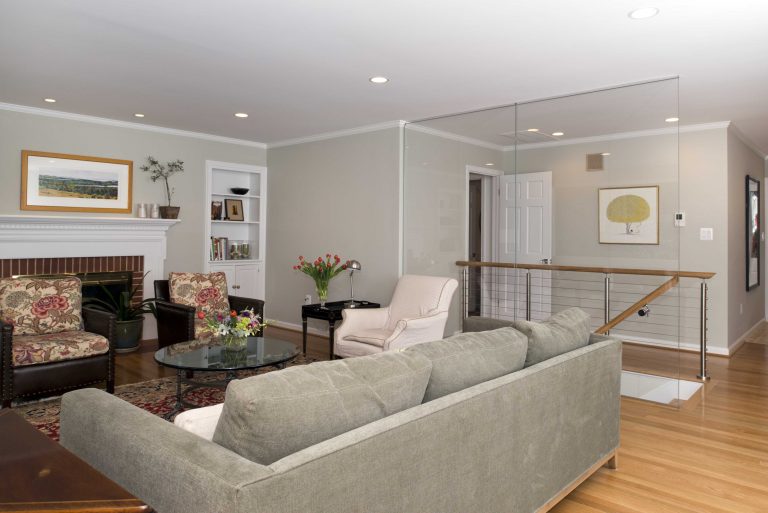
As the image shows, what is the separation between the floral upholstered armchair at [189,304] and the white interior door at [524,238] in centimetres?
216

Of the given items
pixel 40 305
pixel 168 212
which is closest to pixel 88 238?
pixel 168 212

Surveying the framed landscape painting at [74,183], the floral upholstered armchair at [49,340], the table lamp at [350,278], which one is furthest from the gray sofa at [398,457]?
the framed landscape painting at [74,183]

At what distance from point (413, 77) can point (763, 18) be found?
7.01 feet

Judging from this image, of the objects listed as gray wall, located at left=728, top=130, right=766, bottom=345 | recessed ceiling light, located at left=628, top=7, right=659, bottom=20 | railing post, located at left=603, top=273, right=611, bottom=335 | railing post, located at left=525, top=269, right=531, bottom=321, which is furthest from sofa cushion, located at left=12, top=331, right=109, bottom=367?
gray wall, located at left=728, top=130, right=766, bottom=345

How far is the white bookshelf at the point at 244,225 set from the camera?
6.83m

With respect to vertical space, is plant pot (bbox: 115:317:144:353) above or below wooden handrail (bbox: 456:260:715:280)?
below

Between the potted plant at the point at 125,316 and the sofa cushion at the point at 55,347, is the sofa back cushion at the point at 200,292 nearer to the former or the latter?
the potted plant at the point at 125,316

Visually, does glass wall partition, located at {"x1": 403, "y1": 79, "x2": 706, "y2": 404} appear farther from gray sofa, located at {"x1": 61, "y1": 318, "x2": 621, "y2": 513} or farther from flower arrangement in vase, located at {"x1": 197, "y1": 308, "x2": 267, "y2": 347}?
flower arrangement in vase, located at {"x1": 197, "y1": 308, "x2": 267, "y2": 347}

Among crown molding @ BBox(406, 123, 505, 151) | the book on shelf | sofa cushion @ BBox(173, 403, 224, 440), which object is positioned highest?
crown molding @ BBox(406, 123, 505, 151)

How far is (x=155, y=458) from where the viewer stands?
137 centimetres

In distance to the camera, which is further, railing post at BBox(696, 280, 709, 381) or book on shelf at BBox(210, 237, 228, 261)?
book on shelf at BBox(210, 237, 228, 261)

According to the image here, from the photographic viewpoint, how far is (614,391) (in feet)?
9.29

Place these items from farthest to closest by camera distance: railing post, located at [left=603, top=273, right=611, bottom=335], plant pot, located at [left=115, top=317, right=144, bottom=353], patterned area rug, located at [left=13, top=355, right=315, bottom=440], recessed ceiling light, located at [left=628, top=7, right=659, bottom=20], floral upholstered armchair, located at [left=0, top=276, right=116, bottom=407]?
plant pot, located at [left=115, top=317, right=144, bottom=353]
railing post, located at [left=603, top=273, right=611, bottom=335]
floral upholstered armchair, located at [left=0, top=276, right=116, bottom=407]
patterned area rug, located at [left=13, top=355, right=315, bottom=440]
recessed ceiling light, located at [left=628, top=7, right=659, bottom=20]

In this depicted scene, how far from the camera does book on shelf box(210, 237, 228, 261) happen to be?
22.0ft
